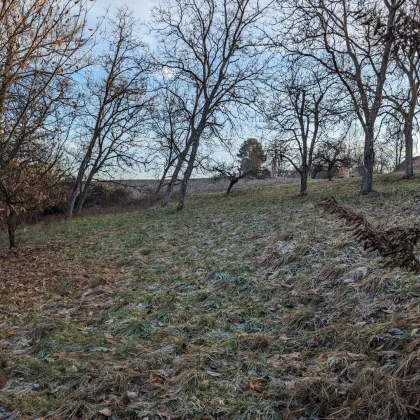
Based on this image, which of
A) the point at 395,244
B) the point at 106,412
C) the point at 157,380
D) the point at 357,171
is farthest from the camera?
the point at 357,171

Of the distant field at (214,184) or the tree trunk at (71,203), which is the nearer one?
the tree trunk at (71,203)

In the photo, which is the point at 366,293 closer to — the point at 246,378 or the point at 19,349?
the point at 246,378

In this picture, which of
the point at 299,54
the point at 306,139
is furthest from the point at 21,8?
the point at 306,139

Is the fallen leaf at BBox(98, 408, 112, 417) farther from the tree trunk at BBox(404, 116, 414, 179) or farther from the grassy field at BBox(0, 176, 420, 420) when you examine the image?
the tree trunk at BBox(404, 116, 414, 179)

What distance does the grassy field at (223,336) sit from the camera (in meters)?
3.16

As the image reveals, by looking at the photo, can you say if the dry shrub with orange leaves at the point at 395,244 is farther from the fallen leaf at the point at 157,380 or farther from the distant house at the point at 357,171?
the distant house at the point at 357,171

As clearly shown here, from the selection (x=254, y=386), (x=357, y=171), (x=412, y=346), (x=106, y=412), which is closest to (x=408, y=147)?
(x=412, y=346)

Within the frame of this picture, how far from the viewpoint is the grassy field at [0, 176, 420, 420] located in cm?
316

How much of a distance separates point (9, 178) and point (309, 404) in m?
8.96

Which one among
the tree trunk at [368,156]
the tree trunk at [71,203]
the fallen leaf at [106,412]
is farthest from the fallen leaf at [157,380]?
the tree trunk at [71,203]

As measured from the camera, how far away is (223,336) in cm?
449

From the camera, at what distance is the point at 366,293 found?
15.9ft

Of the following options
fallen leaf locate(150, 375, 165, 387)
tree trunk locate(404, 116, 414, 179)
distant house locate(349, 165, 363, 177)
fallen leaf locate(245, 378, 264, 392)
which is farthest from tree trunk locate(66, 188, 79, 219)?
distant house locate(349, 165, 363, 177)

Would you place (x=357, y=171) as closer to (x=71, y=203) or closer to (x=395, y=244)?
(x=71, y=203)
